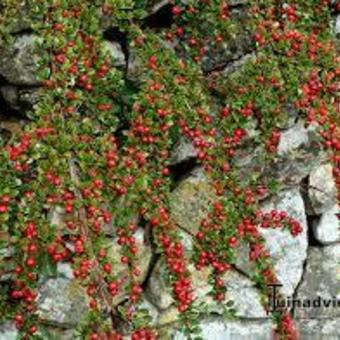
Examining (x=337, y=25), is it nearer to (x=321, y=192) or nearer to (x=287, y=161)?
(x=287, y=161)

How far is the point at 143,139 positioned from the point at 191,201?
999mm

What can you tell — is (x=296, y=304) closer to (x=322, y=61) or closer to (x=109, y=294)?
(x=322, y=61)

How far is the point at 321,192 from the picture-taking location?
4906 mm

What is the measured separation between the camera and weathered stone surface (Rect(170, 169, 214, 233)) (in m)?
4.68

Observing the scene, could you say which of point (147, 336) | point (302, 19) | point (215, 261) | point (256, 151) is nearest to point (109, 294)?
point (147, 336)

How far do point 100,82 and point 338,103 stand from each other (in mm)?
1429

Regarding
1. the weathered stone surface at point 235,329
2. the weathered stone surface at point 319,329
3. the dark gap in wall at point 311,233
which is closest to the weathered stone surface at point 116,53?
the dark gap in wall at point 311,233

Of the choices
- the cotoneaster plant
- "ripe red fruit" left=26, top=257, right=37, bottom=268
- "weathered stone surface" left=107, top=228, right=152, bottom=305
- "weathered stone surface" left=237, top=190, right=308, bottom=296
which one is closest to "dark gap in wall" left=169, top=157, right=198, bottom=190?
the cotoneaster plant

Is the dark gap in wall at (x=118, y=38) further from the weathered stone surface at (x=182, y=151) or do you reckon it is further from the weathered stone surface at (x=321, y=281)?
the weathered stone surface at (x=321, y=281)

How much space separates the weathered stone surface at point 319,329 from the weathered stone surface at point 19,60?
8.07 ft

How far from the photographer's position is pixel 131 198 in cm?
362

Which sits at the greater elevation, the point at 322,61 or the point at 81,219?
the point at 322,61

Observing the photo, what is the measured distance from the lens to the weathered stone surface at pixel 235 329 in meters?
4.73

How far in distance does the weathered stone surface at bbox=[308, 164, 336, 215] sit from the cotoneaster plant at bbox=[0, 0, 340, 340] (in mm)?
425
